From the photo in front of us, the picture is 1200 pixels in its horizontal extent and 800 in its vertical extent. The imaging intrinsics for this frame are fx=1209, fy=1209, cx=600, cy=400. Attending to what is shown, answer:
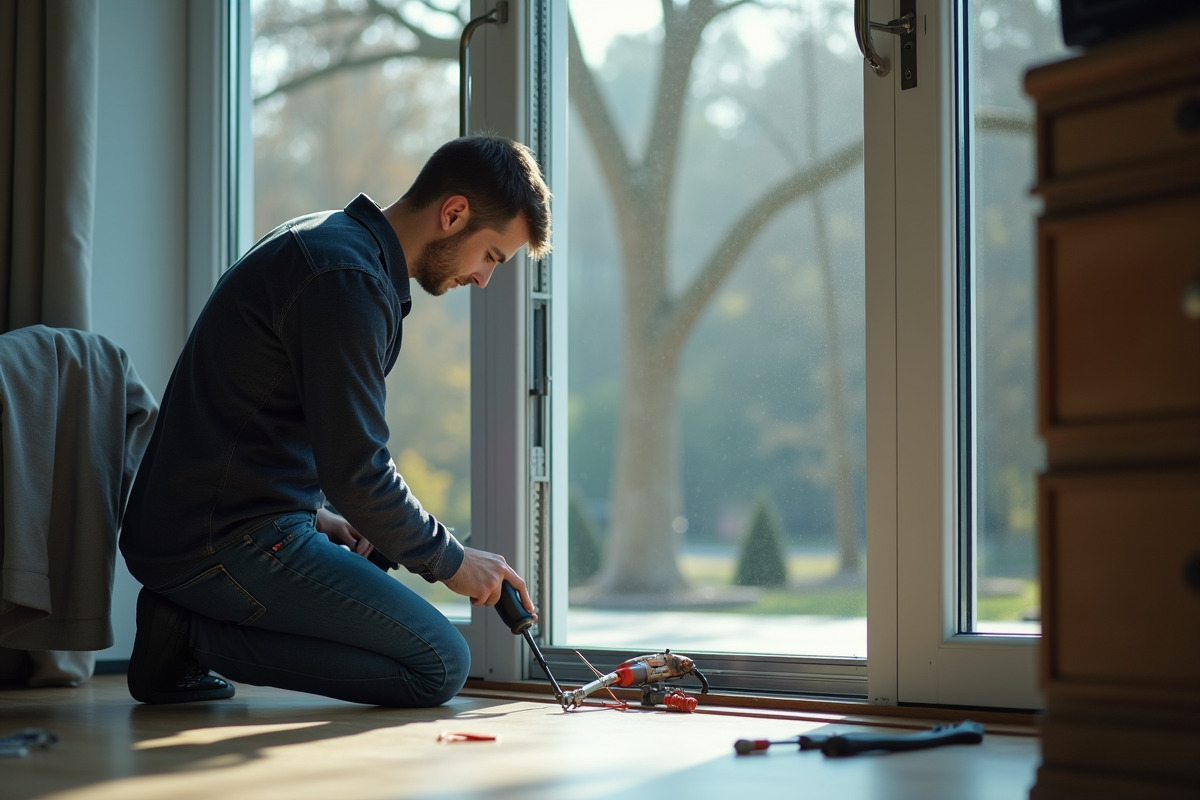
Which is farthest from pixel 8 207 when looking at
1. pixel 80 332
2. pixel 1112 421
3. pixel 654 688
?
pixel 1112 421

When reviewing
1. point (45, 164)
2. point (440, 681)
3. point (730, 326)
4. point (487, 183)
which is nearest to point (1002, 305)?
point (730, 326)

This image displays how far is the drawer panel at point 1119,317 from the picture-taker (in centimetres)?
117

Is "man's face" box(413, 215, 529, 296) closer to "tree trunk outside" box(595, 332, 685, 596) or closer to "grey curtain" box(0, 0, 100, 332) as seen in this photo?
"tree trunk outside" box(595, 332, 685, 596)

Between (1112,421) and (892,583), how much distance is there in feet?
2.80

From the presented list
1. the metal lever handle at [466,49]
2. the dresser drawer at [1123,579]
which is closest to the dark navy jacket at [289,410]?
the metal lever handle at [466,49]

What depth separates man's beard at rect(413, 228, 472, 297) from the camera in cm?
214

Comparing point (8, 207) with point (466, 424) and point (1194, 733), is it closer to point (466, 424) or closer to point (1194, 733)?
point (466, 424)

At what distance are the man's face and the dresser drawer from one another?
1.15 metres

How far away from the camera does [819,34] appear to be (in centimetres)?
234

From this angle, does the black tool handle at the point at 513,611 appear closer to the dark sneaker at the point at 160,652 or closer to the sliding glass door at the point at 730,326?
the sliding glass door at the point at 730,326

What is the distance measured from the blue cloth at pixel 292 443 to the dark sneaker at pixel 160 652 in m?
0.04

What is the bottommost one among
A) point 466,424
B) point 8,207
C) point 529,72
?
point 466,424

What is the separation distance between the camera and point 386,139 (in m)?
2.81

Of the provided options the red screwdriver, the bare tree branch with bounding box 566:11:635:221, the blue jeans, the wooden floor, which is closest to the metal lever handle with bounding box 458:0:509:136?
the bare tree branch with bounding box 566:11:635:221
